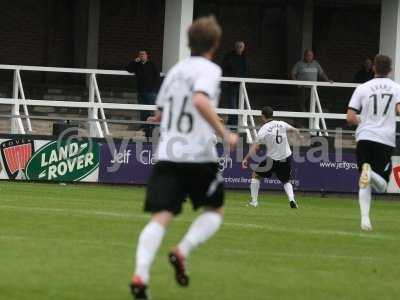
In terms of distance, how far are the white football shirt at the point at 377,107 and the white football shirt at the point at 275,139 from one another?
768 cm

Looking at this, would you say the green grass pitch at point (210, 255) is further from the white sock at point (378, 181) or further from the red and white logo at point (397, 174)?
the red and white logo at point (397, 174)

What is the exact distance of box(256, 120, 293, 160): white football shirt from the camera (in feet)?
77.0

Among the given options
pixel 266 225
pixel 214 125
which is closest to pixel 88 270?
pixel 214 125

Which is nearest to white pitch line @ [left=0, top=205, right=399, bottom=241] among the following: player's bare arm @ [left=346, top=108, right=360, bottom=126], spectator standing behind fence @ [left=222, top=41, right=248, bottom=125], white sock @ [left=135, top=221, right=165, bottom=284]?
player's bare arm @ [left=346, top=108, right=360, bottom=126]

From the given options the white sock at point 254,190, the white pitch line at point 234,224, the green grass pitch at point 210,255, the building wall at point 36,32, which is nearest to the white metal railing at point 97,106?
the building wall at point 36,32

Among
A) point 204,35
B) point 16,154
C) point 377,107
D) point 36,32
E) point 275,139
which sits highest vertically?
point 36,32

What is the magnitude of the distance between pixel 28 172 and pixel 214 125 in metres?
17.9

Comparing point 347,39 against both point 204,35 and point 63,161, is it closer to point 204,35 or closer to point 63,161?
point 63,161

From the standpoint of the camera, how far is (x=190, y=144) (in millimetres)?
9719

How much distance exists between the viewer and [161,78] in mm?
30406

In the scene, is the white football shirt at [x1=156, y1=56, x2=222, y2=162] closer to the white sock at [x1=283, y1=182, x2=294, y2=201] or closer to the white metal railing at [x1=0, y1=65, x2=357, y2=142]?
the white sock at [x1=283, y1=182, x2=294, y2=201]

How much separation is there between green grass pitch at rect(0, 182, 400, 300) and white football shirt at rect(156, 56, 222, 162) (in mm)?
1034

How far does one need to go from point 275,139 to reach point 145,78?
5737 mm

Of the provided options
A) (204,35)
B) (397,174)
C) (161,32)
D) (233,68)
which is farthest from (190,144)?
(161,32)
